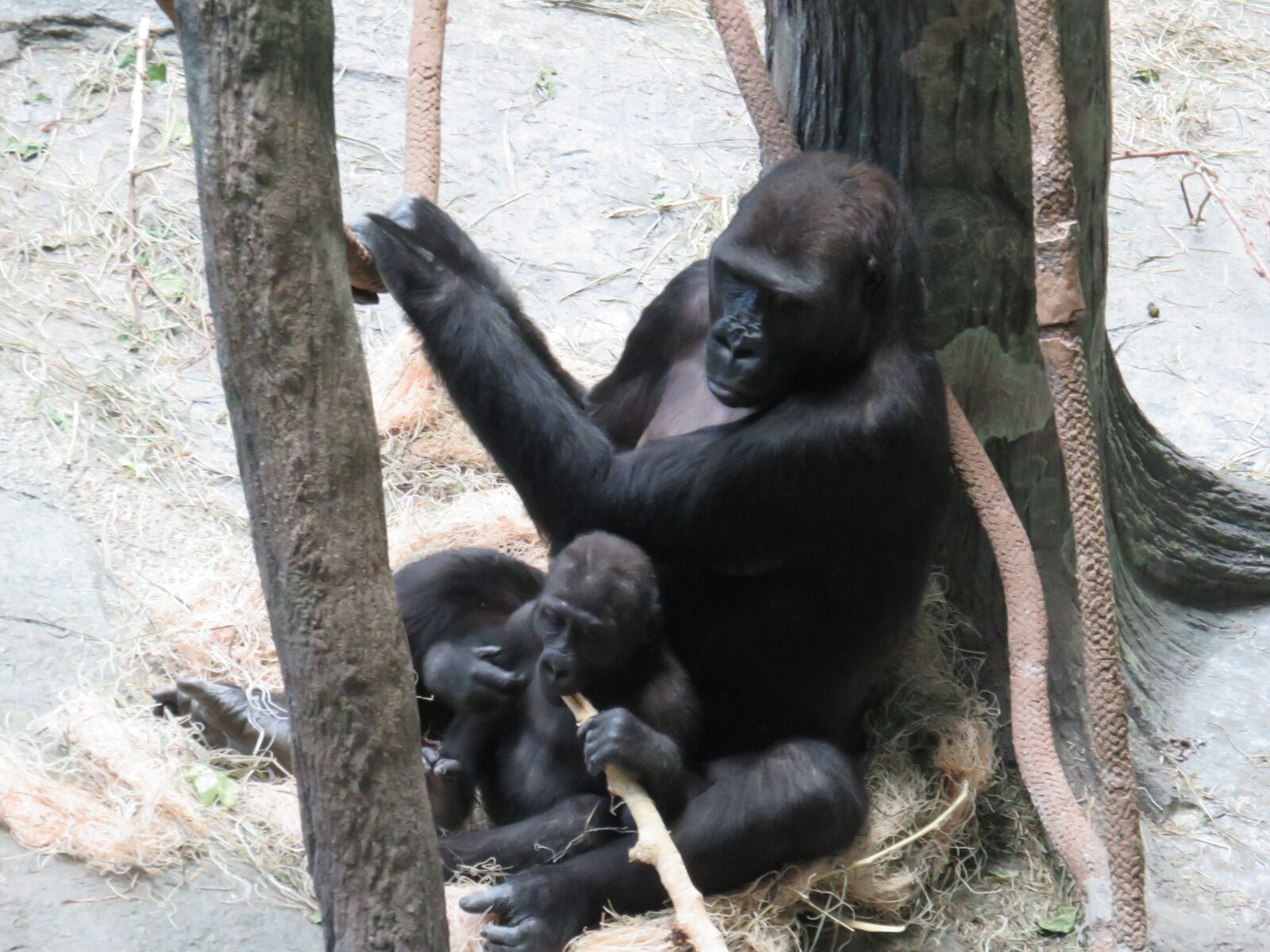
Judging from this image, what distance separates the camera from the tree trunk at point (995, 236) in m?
3.02

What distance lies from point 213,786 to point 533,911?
34.9 inches

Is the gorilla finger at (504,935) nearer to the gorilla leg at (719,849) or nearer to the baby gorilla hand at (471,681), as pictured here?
the gorilla leg at (719,849)

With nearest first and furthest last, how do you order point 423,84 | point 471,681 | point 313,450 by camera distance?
point 313,450 < point 423,84 < point 471,681

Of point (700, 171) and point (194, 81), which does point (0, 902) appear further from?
point (700, 171)

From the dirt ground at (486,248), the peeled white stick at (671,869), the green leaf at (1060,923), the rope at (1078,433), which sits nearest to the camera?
the peeled white stick at (671,869)

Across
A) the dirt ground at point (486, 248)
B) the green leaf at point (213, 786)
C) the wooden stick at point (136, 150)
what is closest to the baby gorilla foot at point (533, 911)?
the dirt ground at point (486, 248)

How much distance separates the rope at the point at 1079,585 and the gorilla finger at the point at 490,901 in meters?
1.07

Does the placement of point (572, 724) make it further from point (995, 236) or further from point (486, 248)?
point (486, 248)

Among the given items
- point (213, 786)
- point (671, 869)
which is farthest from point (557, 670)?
point (213, 786)

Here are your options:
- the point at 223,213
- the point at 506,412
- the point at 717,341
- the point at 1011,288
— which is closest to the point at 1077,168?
the point at 1011,288

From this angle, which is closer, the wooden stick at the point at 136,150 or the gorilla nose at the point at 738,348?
the gorilla nose at the point at 738,348

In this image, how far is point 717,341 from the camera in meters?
2.77

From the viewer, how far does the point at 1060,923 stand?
3.22m

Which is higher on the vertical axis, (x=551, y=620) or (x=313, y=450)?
(x=313, y=450)
